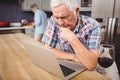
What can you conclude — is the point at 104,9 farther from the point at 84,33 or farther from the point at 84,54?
the point at 84,54

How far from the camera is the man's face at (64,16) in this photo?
1.33 metres

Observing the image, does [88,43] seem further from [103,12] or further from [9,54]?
[103,12]

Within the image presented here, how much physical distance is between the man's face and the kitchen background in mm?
1502

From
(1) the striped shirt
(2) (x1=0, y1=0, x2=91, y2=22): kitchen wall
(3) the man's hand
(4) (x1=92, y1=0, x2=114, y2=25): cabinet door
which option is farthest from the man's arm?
(2) (x1=0, y1=0, x2=91, y2=22): kitchen wall

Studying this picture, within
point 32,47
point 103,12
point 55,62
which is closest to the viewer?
point 55,62

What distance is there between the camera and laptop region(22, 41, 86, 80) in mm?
956

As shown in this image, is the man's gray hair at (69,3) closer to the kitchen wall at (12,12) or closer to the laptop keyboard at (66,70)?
the laptop keyboard at (66,70)

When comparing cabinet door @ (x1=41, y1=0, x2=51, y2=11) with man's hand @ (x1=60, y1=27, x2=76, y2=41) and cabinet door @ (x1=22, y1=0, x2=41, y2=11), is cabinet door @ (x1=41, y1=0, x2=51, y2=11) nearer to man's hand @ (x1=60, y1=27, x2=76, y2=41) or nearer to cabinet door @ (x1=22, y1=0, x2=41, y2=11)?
cabinet door @ (x1=22, y1=0, x2=41, y2=11)

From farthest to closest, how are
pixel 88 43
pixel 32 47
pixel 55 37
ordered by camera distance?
pixel 55 37, pixel 88 43, pixel 32 47

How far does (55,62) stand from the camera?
948mm

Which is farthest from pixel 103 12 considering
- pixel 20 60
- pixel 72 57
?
pixel 20 60

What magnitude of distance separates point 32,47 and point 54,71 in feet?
0.65

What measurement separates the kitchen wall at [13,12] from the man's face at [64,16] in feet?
11.7

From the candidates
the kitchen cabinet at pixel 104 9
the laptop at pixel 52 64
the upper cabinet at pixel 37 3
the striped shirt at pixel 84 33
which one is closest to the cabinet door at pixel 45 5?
the upper cabinet at pixel 37 3
